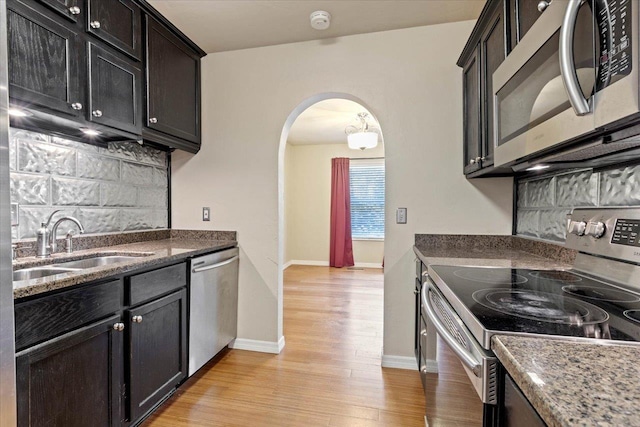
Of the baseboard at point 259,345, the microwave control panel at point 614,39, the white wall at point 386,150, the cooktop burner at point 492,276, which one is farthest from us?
the baseboard at point 259,345

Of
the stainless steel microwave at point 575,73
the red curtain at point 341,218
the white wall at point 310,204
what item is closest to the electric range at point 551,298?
the stainless steel microwave at point 575,73

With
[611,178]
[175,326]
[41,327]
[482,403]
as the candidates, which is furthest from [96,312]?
[611,178]

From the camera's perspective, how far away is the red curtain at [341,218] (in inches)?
237

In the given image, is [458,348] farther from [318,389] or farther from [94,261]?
[94,261]

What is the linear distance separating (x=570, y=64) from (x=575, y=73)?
0.03m

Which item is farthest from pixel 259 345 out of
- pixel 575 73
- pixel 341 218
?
pixel 341 218

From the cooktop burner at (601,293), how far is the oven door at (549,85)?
0.48m

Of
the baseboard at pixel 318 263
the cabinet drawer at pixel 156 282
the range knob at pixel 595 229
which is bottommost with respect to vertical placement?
the baseboard at pixel 318 263

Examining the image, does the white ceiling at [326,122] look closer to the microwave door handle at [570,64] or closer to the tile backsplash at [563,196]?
the tile backsplash at [563,196]

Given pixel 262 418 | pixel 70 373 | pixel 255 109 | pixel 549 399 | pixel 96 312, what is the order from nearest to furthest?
1. pixel 549 399
2. pixel 70 373
3. pixel 96 312
4. pixel 262 418
5. pixel 255 109

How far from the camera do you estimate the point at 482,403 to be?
714 mm

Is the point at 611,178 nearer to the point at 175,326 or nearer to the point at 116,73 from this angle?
the point at 175,326

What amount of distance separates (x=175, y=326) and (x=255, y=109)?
1.72 metres

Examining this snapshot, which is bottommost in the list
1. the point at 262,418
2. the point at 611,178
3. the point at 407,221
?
the point at 262,418
